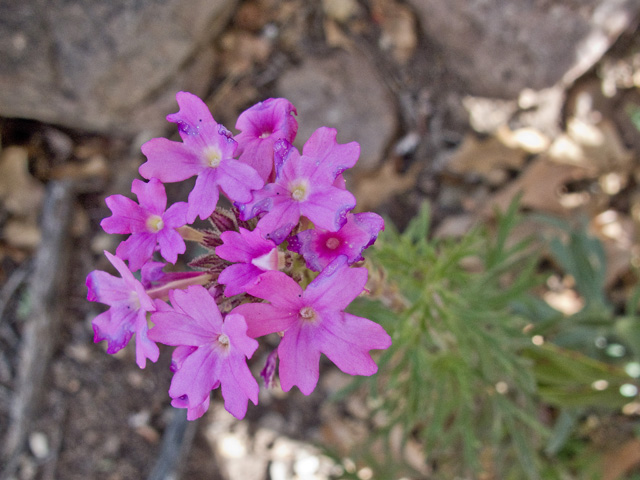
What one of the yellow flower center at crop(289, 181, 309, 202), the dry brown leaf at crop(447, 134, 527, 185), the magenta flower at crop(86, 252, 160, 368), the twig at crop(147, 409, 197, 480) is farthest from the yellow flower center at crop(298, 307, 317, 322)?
the dry brown leaf at crop(447, 134, 527, 185)

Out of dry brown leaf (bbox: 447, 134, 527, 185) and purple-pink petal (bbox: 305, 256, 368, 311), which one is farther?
dry brown leaf (bbox: 447, 134, 527, 185)

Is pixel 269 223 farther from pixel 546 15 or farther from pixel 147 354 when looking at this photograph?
pixel 546 15

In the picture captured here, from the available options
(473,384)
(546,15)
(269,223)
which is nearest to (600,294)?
(473,384)

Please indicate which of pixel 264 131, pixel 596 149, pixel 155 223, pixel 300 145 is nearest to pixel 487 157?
pixel 596 149

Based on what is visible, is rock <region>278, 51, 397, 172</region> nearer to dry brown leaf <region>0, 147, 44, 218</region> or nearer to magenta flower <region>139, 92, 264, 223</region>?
dry brown leaf <region>0, 147, 44, 218</region>

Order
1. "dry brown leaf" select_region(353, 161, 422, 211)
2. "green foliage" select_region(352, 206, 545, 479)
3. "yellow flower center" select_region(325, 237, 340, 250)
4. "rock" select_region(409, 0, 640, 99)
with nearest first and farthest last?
"yellow flower center" select_region(325, 237, 340, 250), "green foliage" select_region(352, 206, 545, 479), "rock" select_region(409, 0, 640, 99), "dry brown leaf" select_region(353, 161, 422, 211)

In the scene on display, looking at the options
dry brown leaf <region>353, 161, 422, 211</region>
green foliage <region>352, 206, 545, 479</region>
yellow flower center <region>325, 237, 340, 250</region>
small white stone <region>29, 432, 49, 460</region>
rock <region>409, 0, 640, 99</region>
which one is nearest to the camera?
yellow flower center <region>325, 237, 340, 250</region>
